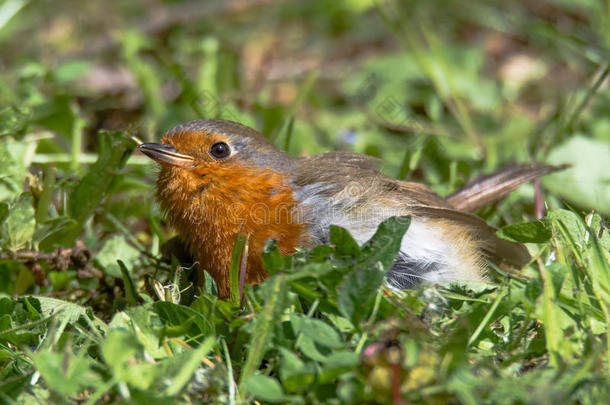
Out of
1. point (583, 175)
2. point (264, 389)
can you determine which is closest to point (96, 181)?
point (264, 389)

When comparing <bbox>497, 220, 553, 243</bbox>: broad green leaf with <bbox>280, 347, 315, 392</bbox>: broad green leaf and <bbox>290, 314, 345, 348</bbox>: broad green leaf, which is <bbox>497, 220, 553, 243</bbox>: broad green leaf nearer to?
<bbox>290, 314, 345, 348</bbox>: broad green leaf

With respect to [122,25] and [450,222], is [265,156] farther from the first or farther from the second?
[122,25]

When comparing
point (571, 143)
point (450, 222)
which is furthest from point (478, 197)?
point (571, 143)

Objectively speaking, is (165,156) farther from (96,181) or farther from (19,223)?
(19,223)

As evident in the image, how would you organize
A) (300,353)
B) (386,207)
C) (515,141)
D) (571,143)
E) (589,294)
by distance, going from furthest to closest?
(515,141) < (571,143) < (386,207) < (589,294) < (300,353)

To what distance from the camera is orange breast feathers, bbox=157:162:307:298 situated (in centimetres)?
313

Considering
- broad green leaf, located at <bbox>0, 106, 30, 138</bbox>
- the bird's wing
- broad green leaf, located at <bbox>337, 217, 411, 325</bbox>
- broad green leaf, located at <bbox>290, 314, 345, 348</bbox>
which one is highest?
broad green leaf, located at <bbox>0, 106, 30, 138</bbox>

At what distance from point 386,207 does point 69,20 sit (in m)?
5.48

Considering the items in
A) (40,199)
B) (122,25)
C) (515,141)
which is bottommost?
(515,141)

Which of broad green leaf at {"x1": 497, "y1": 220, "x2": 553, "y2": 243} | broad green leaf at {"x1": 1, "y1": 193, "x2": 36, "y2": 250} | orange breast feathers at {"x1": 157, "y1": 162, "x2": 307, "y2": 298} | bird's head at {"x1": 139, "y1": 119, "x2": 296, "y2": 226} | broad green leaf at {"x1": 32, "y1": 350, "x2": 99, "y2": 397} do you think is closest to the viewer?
broad green leaf at {"x1": 32, "y1": 350, "x2": 99, "y2": 397}

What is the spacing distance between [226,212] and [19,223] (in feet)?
3.16

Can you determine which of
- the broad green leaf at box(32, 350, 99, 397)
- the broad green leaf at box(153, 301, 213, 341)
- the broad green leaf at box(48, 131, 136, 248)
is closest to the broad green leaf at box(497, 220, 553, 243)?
the broad green leaf at box(153, 301, 213, 341)

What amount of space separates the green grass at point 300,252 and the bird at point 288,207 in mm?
210

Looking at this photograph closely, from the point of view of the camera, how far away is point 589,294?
97.6 inches
